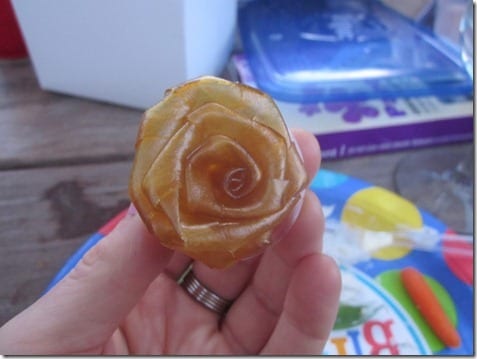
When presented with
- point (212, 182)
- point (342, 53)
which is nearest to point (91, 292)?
point (212, 182)

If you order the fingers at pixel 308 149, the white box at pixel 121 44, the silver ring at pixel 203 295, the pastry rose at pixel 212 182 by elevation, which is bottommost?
the silver ring at pixel 203 295

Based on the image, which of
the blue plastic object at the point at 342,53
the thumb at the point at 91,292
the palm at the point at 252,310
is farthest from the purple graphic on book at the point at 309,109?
the thumb at the point at 91,292

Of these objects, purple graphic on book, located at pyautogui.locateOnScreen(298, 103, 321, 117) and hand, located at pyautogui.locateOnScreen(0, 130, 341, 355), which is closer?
hand, located at pyautogui.locateOnScreen(0, 130, 341, 355)

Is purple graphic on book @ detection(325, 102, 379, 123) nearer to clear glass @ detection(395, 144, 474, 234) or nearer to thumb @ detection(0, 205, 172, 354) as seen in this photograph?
clear glass @ detection(395, 144, 474, 234)

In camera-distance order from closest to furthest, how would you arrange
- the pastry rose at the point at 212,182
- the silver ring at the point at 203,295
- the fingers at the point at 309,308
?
the pastry rose at the point at 212,182, the fingers at the point at 309,308, the silver ring at the point at 203,295

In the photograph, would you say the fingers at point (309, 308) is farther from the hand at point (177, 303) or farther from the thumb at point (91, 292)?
the thumb at point (91, 292)

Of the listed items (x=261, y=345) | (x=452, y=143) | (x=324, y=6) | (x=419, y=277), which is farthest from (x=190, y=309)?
(x=324, y=6)

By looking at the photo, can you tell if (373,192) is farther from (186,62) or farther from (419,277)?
(186,62)

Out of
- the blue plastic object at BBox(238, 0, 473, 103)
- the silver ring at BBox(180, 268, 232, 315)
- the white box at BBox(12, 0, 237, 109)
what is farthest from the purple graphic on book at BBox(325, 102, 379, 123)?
the silver ring at BBox(180, 268, 232, 315)
